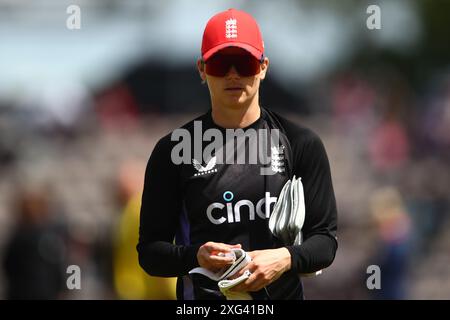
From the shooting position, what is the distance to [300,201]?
176 inches

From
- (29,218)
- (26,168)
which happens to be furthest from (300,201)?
(26,168)

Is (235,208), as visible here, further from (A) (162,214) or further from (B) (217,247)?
(A) (162,214)

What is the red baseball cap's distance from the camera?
180 inches

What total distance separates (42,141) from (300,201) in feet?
45.9

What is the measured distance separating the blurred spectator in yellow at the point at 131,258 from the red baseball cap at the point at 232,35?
3.90 metres

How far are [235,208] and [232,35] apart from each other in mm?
790

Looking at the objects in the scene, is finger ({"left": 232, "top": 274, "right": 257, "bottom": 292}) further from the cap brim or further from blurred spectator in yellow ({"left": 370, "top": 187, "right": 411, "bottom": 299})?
blurred spectator in yellow ({"left": 370, "top": 187, "right": 411, "bottom": 299})

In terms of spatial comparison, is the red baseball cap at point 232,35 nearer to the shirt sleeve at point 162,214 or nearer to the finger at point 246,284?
the shirt sleeve at point 162,214

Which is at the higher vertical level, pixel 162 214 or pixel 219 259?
pixel 162 214

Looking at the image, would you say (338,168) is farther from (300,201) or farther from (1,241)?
(300,201)

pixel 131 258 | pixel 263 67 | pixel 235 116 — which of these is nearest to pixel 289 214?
pixel 235 116

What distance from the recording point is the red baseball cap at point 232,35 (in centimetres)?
457

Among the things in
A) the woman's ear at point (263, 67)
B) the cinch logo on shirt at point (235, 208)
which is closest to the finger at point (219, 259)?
the cinch logo on shirt at point (235, 208)

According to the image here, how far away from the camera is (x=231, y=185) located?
4617mm
